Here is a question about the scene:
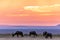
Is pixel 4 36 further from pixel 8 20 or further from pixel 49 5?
pixel 49 5

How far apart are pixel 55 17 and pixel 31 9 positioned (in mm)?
366

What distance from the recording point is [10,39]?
2248mm

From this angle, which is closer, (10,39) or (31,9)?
(10,39)

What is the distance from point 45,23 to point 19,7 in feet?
1.45

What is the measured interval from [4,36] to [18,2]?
527 mm

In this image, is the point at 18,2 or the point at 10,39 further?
the point at 18,2

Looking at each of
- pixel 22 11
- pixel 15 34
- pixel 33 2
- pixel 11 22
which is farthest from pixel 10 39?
pixel 33 2

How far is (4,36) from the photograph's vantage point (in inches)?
92.4

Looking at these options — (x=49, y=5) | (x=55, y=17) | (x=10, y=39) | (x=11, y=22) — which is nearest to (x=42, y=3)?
(x=49, y=5)

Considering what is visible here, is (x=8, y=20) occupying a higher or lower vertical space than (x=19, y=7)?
lower

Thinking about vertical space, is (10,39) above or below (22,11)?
below

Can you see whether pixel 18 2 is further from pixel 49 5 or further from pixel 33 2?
pixel 49 5

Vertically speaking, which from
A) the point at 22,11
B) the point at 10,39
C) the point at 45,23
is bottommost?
the point at 10,39

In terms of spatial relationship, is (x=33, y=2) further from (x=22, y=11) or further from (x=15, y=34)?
(x=15, y=34)
